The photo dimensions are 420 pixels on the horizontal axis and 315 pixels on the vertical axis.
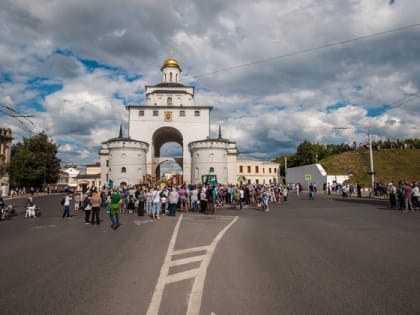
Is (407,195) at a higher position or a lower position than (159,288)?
higher

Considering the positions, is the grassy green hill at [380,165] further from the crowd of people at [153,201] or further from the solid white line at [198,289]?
the solid white line at [198,289]

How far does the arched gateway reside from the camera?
4644cm

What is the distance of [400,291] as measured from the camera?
14.2 ft

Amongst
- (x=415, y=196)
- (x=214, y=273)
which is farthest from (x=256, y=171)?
(x=214, y=273)

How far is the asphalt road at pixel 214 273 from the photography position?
3938 mm

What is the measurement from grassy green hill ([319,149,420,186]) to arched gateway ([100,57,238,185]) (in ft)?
65.5

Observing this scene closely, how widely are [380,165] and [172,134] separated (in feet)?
130

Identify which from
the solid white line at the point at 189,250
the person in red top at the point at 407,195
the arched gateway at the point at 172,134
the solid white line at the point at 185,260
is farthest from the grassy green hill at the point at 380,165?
the solid white line at the point at 185,260

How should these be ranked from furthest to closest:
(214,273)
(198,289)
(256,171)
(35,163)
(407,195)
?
(256,171) → (35,163) → (407,195) → (214,273) → (198,289)

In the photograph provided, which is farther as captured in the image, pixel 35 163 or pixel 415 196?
pixel 35 163

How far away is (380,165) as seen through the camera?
186 ft

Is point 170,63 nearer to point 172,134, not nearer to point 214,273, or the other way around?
point 172,134

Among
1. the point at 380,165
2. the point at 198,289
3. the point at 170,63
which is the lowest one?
the point at 198,289

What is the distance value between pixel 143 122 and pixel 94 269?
46613 mm
